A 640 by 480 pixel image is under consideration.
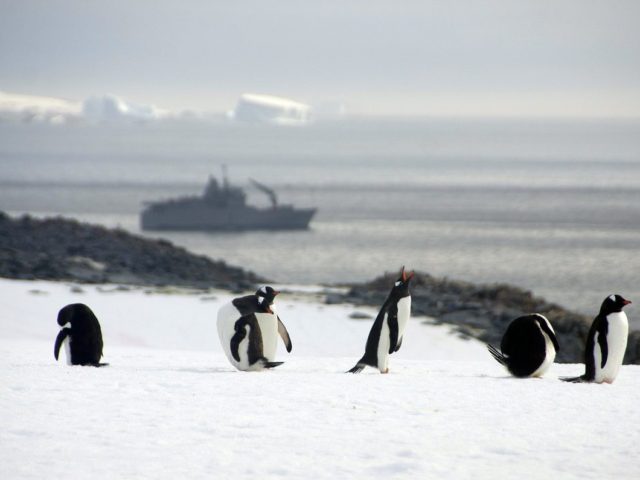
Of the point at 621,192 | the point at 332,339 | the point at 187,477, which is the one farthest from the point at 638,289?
the point at 621,192

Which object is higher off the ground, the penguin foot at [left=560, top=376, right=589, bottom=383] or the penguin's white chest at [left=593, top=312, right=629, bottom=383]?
the penguin's white chest at [left=593, top=312, right=629, bottom=383]

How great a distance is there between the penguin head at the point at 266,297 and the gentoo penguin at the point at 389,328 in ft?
3.41

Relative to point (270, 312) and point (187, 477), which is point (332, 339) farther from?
point (187, 477)

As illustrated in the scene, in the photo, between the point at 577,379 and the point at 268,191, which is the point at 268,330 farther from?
the point at 268,191

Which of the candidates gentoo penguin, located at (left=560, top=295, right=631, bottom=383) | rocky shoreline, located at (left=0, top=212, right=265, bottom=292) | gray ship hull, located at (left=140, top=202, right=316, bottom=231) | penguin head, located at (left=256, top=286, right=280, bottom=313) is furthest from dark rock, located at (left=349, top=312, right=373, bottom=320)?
gray ship hull, located at (left=140, top=202, right=316, bottom=231)

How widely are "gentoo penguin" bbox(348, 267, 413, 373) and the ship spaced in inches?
2207

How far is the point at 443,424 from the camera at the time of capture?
9109 millimetres

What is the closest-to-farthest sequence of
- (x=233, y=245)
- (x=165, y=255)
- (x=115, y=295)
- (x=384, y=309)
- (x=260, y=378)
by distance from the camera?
(x=260, y=378)
(x=384, y=309)
(x=115, y=295)
(x=165, y=255)
(x=233, y=245)

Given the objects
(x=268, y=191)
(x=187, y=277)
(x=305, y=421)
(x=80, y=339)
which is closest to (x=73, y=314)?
(x=80, y=339)

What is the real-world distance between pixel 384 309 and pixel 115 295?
10.4 metres

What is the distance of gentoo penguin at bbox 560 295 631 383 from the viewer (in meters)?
11.2

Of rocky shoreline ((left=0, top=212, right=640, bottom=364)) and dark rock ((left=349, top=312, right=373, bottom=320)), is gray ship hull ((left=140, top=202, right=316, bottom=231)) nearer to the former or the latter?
rocky shoreline ((left=0, top=212, right=640, bottom=364))

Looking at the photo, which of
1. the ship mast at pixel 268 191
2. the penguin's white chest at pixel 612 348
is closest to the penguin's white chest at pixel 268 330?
the penguin's white chest at pixel 612 348

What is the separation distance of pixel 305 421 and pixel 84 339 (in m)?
3.47
